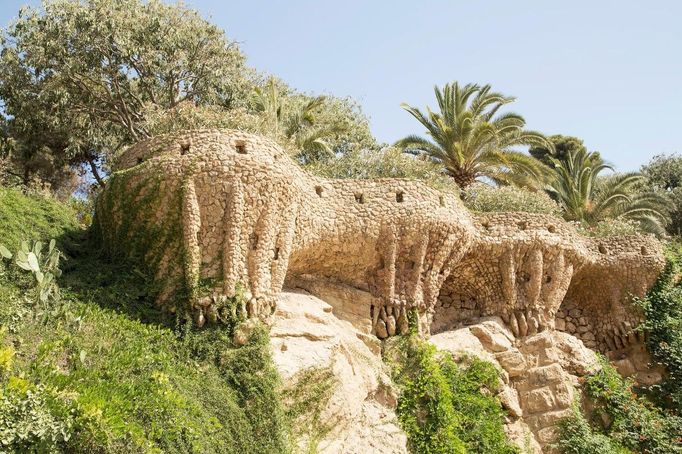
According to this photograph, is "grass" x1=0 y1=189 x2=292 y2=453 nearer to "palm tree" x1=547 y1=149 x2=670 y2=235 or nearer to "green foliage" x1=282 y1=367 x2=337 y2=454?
"green foliage" x1=282 y1=367 x2=337 y2=454

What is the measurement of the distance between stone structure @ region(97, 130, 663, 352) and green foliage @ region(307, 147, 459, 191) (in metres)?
0.78

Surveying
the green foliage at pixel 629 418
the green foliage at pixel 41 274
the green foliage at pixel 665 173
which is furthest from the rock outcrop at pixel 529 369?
the green foliage at pixel 665 173

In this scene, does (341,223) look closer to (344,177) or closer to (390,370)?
(344,177)

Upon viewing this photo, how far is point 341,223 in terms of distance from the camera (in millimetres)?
16875

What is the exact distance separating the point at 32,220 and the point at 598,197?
17.5 metres

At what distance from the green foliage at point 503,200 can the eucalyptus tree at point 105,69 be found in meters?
7.48

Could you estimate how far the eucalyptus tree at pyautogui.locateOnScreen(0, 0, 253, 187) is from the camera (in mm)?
20859

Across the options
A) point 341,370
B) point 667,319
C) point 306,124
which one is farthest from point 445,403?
point 306,124

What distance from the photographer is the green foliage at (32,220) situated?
1400 centimetres

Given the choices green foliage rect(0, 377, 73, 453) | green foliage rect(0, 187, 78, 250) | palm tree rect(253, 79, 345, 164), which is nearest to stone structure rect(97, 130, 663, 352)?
green foliage rect(0, 187, 78, 250)

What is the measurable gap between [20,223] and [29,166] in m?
9.56

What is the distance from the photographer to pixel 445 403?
16.2 metres

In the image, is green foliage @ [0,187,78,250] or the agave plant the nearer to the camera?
the agave plant

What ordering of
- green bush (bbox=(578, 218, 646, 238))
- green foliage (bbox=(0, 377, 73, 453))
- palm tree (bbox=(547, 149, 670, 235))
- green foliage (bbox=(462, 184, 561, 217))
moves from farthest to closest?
1. palm tree (bbox=(547, 149, 670, 235))
2. green bush (bbox=(578, 218, 646, 238))
3. green foliage (bbox=(462, 184, 561, 217))
4. green foliage (bbox=(0, 377, 73, 453))
